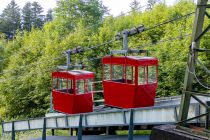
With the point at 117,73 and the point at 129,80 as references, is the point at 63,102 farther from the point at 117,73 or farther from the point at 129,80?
the point at 129,80

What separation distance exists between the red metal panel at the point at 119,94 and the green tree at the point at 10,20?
76.9m

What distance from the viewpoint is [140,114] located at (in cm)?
936

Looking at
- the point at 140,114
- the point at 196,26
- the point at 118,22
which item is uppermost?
the point at 118,22

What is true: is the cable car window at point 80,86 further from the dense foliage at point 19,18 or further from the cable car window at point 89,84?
the dense foliage at point 19,18

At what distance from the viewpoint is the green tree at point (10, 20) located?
3408 inches

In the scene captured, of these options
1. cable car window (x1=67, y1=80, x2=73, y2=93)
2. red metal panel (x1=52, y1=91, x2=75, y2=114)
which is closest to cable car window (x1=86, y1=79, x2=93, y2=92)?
cable car window (x1=67, y1=80, x2=73, y2=93)

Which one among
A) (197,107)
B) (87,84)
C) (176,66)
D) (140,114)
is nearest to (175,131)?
(197,107)

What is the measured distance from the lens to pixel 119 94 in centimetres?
1230

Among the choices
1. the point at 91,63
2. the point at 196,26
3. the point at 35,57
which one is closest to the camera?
the point at 196,26

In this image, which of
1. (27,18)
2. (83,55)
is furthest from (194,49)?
(27,18)

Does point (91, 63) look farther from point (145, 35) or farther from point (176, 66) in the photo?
point (176, 66)

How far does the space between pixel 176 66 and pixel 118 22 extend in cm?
1721

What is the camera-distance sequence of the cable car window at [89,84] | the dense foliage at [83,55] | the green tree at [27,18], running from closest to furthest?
the cable car window at [89,84]
the dense foliage at [83,55]
the green tree at [27,18]

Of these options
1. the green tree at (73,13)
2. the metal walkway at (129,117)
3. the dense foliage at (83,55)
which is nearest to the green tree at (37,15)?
the green tree at (73,13)
